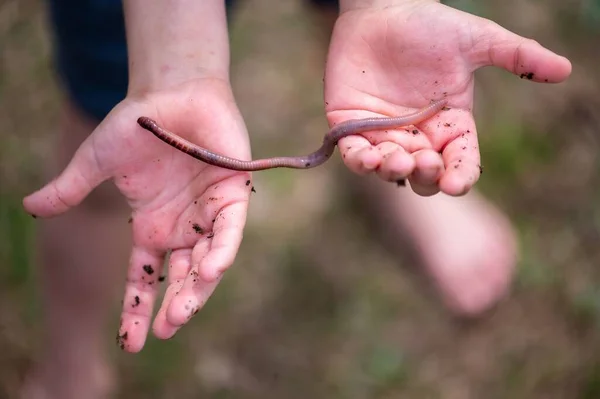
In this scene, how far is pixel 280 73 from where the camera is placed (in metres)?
6.60

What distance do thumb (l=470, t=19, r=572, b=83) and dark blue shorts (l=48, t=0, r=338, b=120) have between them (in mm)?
1616

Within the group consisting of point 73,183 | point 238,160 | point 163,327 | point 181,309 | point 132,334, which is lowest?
point 132,334

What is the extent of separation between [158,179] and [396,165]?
1202mm

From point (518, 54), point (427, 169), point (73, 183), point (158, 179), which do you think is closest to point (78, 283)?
point (73, 183)

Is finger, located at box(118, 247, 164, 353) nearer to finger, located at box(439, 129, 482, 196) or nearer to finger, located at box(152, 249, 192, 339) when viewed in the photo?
finger, located at box(152, 249, 192, 339)

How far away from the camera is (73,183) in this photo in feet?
10.0

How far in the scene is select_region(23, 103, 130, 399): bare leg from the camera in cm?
405

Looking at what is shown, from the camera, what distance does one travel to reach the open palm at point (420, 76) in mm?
2602

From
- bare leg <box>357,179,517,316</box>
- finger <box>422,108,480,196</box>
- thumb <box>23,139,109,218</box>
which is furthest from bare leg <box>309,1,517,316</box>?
thumb <box>23,139,109,218</box>

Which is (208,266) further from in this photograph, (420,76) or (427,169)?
(420,76)

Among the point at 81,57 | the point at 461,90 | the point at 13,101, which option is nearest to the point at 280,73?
the point at 13,101

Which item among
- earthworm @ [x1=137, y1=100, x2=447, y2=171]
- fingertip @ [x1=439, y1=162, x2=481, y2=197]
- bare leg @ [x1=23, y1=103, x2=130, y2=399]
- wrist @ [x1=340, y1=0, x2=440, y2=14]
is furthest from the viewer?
bare leg @ [x1=23, y1=103, x2=130, y2=399]

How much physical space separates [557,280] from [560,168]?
1128 millimetres

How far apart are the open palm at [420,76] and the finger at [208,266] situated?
0.58 meters
